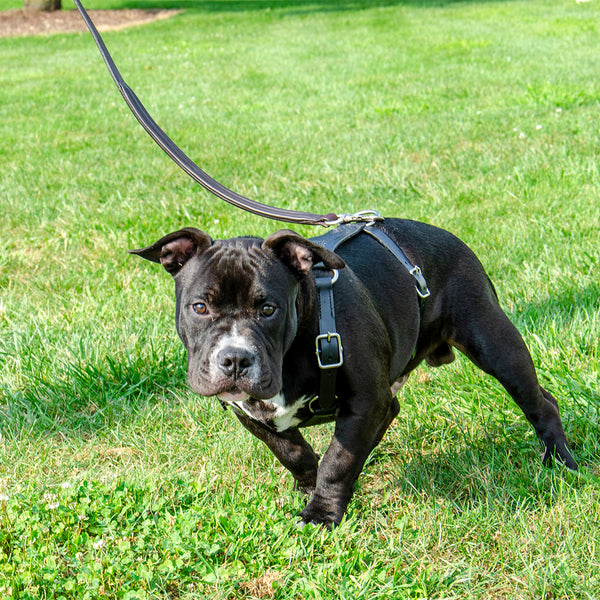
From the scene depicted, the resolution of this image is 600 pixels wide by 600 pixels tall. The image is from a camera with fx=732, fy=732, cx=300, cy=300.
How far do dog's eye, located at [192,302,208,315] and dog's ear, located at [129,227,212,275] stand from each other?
0.26 meters

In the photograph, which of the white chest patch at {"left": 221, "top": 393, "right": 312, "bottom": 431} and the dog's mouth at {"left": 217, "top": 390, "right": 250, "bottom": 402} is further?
the white chest patch at {"left": 221, "top": 393, "right": 312, "bottom": 431}

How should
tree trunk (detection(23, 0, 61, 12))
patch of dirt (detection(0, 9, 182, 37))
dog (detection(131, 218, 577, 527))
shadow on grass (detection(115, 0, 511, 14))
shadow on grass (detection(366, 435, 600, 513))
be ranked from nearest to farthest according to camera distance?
dog (detection(131, 218, 577, 527)) → shadow on grass (detection(366, 435, 600, 513)) → patch of dirt (detection(0, 9, 182, 37)) → shadow on grass (detection(115, 0, 511, 14)) → tree trunk (detection(23, 0, 61, 12))

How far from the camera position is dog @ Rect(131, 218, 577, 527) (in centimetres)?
268

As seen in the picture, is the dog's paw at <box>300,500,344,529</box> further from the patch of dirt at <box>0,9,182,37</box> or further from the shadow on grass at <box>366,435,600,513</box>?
the patch of dirt at <box>0,9,182,37</box>

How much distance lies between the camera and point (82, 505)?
296 centimetres

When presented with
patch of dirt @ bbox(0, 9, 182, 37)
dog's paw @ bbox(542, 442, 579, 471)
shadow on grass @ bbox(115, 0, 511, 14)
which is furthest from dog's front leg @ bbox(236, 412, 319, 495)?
shadow on grass @ bbox(115, 0, 511, 14)

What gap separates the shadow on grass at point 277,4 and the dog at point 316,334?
2451cm

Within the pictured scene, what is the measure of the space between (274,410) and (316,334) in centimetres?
33

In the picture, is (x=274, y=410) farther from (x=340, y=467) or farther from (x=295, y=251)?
(x=295, y=251)

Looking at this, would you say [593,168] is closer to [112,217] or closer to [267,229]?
[267,229]

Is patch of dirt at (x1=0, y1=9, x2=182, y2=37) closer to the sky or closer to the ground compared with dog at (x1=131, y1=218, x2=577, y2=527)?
closer to the ground

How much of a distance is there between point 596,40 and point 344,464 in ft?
Answer: 47.1

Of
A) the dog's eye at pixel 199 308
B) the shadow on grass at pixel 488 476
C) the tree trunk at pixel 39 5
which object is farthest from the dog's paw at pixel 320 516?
the tree trunk at pixel 39 5

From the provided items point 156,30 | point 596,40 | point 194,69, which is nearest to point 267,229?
point 194,69
